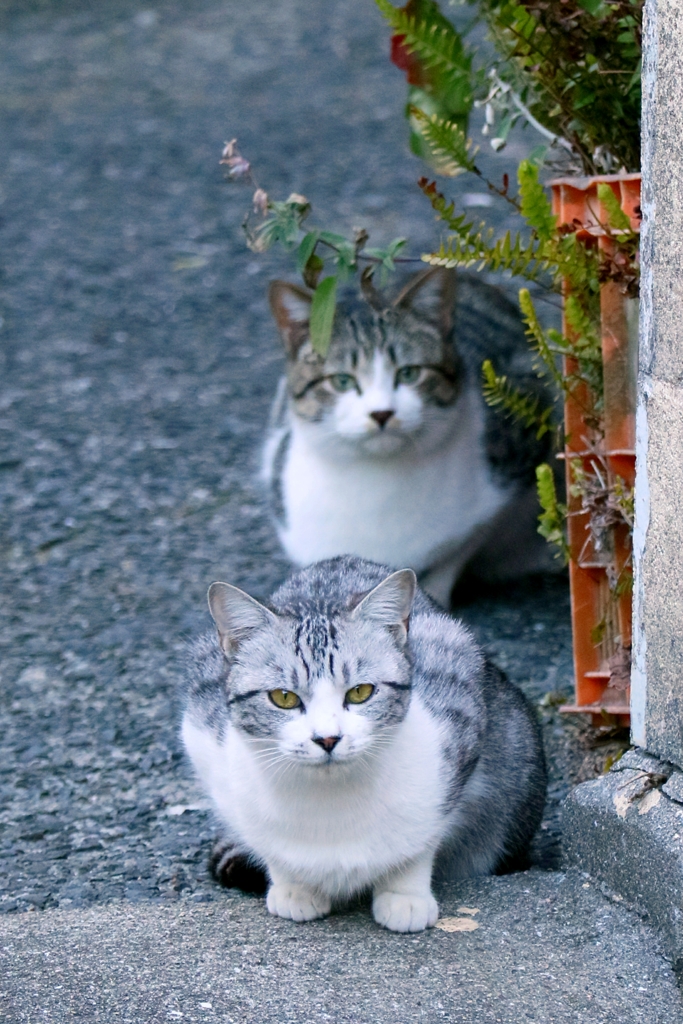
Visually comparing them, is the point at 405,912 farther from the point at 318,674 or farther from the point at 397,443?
the point at 397,443

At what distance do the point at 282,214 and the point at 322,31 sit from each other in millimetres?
6794

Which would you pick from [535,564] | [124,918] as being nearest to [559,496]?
[535,564]

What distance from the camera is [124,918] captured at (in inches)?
91.3

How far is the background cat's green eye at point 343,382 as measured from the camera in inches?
143

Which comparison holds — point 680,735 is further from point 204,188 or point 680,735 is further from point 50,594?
point 204,188

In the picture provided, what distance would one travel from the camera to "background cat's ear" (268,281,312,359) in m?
3.62

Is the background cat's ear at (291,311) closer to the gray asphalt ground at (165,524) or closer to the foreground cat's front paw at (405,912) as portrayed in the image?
the gray asphalt ground at (165,524)

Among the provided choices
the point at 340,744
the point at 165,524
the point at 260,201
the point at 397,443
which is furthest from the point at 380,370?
the point at 340,744

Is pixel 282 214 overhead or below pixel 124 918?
overhead

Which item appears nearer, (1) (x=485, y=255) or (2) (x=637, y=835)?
(2) (x=637, y=835)

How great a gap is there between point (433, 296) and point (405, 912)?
2012mm

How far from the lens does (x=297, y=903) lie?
229cm

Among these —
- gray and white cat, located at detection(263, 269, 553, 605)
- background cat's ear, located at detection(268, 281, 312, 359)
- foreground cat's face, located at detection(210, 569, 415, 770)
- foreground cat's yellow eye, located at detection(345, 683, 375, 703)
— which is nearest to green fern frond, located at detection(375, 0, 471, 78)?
gray and white cat, located at detection(263, 269, 553, 605)

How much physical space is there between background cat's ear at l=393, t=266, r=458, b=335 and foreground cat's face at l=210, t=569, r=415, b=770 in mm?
1648
